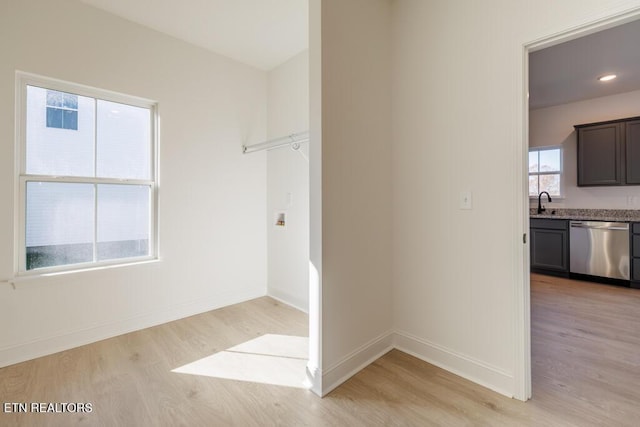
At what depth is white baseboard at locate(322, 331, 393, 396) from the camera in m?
1.85

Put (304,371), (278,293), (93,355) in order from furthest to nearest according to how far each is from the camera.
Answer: (278,293), (93,355), (304,371)

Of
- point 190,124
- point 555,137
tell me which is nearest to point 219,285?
point 190,124

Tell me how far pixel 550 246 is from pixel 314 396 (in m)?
4.72

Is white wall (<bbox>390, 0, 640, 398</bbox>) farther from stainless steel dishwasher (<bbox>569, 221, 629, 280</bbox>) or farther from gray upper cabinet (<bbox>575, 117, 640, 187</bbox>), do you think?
gray upper cabinet (<bbox>575, 117, 640, 187</bbox>)

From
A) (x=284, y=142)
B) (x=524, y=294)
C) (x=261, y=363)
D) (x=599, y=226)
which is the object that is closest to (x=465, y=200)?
(x=524, y=294)

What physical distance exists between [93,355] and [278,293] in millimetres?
1771

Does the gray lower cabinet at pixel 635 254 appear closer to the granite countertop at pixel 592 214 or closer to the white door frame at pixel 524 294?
the granite countertop at pixel 592 214

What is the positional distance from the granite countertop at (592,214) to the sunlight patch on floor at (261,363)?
15.2ft

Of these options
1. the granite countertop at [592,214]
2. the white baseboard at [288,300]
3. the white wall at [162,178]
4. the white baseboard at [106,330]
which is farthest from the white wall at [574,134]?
the white baseboard at [106,330]

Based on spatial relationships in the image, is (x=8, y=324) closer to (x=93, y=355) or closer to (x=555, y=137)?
(x=93, y=355)

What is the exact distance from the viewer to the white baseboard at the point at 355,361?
185 centimetres

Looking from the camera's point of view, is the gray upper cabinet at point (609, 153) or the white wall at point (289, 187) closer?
the white wall at point (289, 187)

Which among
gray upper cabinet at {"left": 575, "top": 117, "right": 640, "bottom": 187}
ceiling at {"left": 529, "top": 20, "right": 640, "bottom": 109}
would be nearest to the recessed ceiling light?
ceiling at {"left": 529, "top": 20, "right": 640, "bottom": 109}

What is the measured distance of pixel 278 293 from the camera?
3.49m
